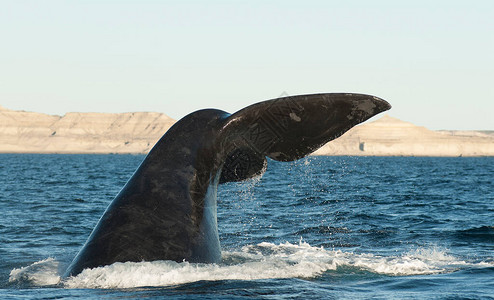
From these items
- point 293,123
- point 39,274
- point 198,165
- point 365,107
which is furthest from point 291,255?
point 365,107

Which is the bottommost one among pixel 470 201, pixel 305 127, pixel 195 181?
pixel 470 201

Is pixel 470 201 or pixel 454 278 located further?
pixel 470 201

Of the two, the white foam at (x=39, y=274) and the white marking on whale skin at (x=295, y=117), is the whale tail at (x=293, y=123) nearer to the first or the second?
the white marking on whale skin at (x=295, y=117)

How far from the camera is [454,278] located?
29.3 ft

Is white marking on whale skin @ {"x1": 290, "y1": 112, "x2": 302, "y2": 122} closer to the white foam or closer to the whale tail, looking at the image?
the whale tail

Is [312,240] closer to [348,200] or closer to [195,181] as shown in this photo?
[195,181]

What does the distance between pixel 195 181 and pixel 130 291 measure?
4.72 feet

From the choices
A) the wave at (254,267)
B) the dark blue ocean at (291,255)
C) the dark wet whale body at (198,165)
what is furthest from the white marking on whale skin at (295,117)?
the wave at (254,267)

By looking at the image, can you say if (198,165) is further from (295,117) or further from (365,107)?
(365,107)

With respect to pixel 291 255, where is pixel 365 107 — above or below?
above

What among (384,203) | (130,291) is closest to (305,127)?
(130,291)

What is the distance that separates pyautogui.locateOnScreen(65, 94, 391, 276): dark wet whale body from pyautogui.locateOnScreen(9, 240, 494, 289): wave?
131 mm

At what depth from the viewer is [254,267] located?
9148 millimetres

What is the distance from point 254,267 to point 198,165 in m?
1.94
